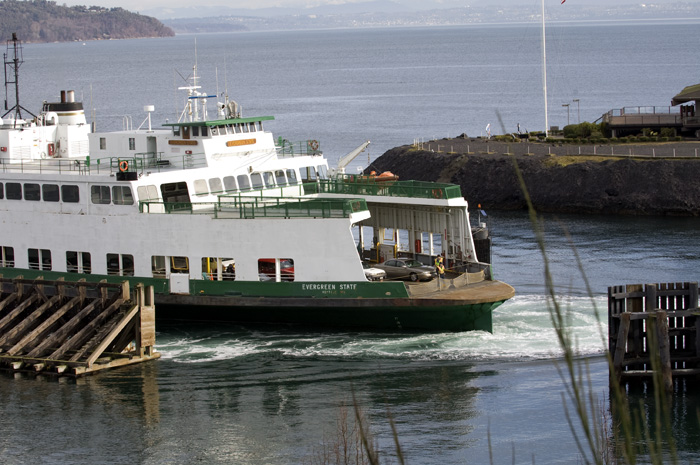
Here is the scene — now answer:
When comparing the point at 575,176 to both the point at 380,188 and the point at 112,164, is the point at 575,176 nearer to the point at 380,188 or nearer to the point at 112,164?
the point at 380,188

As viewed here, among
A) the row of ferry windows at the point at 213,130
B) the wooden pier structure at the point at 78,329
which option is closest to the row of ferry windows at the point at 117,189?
the row of ferry windows at the point at 213,130

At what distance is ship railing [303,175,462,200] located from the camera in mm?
31141

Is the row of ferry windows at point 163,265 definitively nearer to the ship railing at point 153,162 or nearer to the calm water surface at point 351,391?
the calm water surface at point 351,391

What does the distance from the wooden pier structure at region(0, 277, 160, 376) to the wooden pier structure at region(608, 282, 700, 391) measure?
12.2 metres

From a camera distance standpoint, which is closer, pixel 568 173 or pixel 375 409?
pixel 375 409

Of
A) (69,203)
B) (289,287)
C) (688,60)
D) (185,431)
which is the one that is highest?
(688,60)


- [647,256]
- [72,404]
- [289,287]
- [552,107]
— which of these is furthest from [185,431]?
[552,107]

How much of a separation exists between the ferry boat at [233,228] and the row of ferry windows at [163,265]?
4 centimetres

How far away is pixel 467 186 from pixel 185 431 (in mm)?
37352

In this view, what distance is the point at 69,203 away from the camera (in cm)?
3175

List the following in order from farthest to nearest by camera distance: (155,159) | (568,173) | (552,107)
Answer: (552,107) → (568,173) → (155,159)

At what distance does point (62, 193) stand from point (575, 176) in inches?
1240

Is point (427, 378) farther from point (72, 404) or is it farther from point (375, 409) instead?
point (72, 404)

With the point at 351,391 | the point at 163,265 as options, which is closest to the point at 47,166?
the point at 163,265
